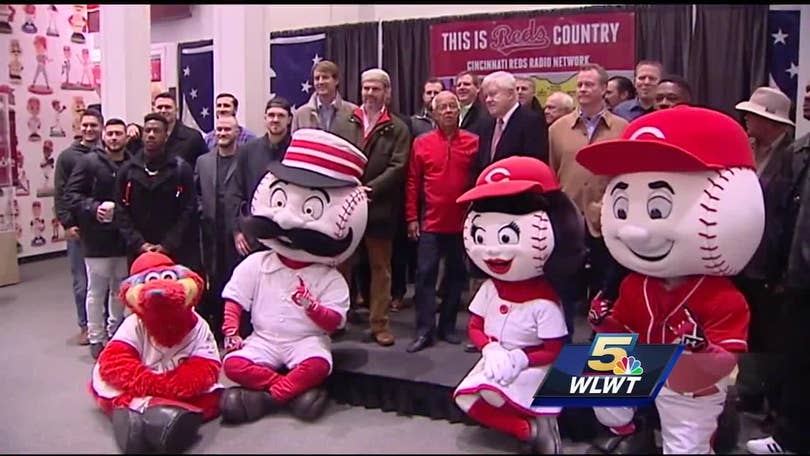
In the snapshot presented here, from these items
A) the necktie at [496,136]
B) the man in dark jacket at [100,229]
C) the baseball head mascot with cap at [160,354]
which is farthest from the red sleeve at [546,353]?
the man in dark jacket at [100,229]

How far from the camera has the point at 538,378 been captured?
260 cm

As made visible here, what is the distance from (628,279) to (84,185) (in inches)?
113

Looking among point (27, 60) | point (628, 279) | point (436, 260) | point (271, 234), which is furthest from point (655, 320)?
point (27, 60)

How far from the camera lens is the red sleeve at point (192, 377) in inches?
109

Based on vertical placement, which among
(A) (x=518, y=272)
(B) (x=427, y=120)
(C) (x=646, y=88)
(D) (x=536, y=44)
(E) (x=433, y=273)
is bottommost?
(E) (x=433, y=273)

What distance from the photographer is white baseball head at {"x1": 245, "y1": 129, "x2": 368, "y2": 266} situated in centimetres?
290

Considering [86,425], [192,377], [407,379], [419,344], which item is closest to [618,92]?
[419,344]

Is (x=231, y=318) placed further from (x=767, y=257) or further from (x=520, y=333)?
(x=767, y=257)

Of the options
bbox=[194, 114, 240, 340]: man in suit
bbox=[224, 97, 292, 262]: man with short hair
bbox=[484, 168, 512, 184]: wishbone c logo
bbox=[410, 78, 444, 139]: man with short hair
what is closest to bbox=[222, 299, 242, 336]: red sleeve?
bbox=[224, 97, 292, 262]: man with short hair

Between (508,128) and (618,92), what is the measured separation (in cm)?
121

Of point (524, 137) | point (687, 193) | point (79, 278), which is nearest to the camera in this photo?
point (687, 193)

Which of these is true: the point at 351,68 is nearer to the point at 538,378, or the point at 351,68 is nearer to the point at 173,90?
the point at 173,90

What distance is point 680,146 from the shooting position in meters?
2.22

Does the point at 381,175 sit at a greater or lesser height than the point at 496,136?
lesser
